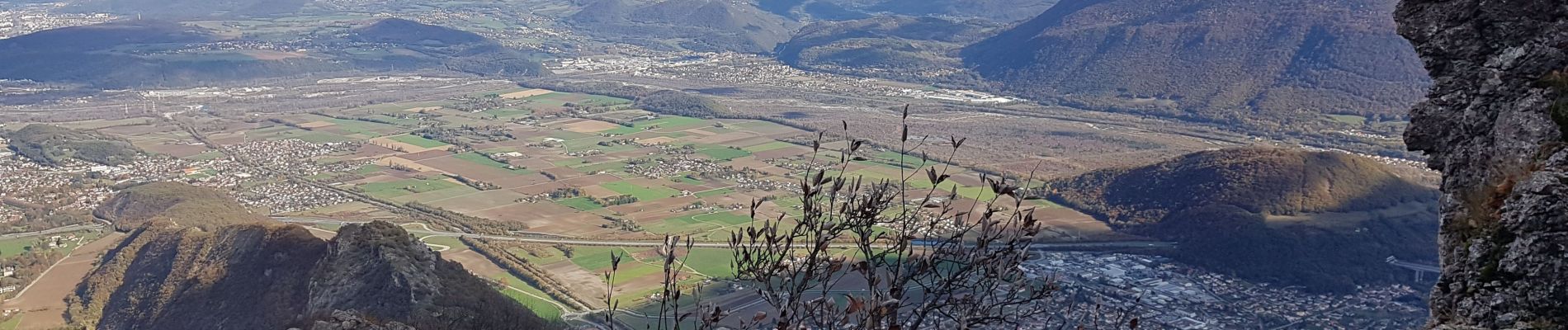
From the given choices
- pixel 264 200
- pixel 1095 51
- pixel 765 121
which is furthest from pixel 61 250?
pixel 1095 51

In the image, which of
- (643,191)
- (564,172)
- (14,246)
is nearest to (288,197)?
(564,172)

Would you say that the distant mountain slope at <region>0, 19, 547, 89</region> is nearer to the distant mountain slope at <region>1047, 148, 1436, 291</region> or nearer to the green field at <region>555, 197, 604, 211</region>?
the green field at <region>555, 197, 604, 211</region>

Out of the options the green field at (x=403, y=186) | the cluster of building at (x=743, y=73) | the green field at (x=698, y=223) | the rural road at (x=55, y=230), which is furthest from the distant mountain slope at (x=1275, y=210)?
the cluster of building at (x=743, y=73)

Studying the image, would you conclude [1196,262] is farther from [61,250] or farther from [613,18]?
[613,18]

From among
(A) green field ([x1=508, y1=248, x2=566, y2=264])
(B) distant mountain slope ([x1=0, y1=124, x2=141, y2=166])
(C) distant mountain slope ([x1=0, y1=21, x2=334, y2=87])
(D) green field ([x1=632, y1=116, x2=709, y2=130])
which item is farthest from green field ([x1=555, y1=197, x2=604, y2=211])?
(C) distant mountain slope ([x1=0, y1=21, x2=334, y2=87])

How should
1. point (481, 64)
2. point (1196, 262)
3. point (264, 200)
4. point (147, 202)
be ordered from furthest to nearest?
point (481, 64) → point (264, 200) → point (147, 202) → point (1196, 262)

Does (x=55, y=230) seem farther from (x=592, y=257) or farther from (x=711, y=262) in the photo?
(x=711, y=262)
